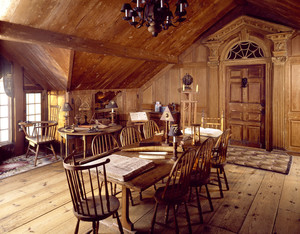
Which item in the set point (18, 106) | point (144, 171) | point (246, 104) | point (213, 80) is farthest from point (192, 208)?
point (18, 106)

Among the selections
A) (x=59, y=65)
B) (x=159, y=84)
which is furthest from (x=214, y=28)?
(x=59, y=65)

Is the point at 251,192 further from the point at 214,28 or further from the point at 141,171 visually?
the point at 214,28

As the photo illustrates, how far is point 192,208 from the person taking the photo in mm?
3197

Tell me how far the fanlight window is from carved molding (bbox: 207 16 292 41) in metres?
0.41

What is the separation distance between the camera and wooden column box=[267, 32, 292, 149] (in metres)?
5.63

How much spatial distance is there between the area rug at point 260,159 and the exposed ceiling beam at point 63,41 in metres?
3.15

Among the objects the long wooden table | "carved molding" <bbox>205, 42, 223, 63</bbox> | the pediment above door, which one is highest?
the pediment above door

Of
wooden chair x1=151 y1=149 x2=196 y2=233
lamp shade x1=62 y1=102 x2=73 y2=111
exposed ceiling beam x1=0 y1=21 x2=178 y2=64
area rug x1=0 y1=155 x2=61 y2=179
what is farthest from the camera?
lamp shade x1=62 y1=102 x2=73 y2=111

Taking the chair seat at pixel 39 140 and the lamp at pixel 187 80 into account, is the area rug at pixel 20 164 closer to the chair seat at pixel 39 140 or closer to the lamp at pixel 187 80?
the chair seat at pixel 39 140

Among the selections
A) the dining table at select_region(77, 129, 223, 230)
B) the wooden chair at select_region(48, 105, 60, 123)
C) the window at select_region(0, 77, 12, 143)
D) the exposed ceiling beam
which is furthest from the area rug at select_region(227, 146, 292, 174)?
the window at select_region(0, 77, 12, 143)

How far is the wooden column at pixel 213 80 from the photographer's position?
6.63 metres

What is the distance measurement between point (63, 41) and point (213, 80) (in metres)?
4.30

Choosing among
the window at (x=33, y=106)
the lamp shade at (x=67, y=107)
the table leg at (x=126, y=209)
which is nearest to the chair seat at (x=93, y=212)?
the table leg at (x=126, y=209)

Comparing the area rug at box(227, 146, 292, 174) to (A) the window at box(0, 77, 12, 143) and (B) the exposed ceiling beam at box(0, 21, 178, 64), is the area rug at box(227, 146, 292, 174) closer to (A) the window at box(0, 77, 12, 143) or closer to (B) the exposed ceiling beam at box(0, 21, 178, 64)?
(B) the exposed ceiling beam at box(0, 21, 178, 64)
